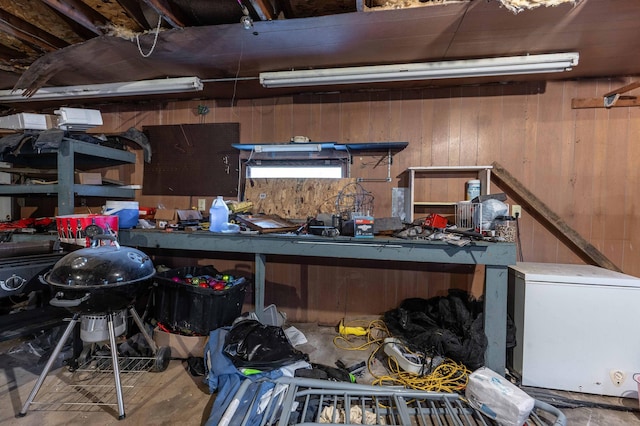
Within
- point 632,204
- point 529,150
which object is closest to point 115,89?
point 529,150

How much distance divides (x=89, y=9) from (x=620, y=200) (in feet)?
13.8

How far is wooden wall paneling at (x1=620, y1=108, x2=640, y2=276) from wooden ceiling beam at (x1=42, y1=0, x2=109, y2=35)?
4.06 m

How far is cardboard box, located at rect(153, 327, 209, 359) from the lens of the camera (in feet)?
6.40

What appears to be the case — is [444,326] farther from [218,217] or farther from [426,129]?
[218,217]

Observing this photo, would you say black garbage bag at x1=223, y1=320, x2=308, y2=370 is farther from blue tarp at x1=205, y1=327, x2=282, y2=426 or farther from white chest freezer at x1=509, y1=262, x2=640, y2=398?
white chest freezer at x1=509, y1=262, x2=640, y2=398

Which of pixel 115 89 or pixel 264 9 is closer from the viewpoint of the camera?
pixel 264 9

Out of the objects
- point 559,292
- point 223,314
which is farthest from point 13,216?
point 559,292

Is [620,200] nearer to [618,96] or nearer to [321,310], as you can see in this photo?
[618,96]

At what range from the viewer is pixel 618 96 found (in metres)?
2.19

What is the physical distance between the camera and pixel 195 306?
1931 mm

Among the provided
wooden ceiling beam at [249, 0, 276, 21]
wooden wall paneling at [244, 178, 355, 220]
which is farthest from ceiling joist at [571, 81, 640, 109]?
wooden ceiling beam at [249, 0, 276, 21]

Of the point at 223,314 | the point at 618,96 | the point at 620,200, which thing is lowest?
the point at 223,314

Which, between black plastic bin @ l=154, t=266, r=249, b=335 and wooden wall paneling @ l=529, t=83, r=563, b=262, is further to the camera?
wooden wall paneling @ l=529, t=83, r=563, b=262

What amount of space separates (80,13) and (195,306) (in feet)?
6.65
